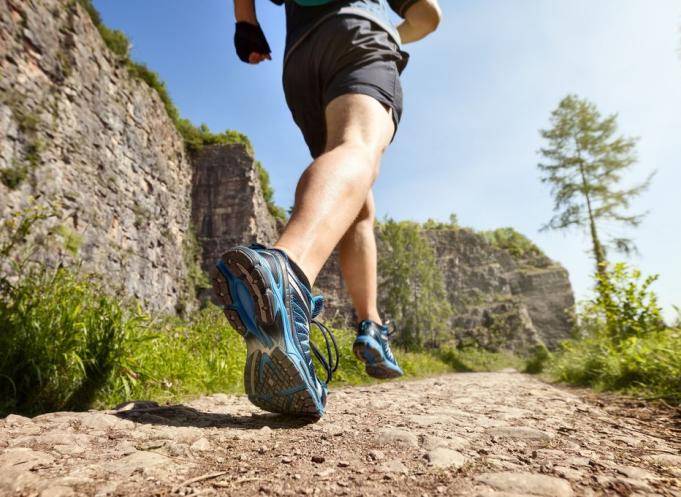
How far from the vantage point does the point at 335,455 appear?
0.84 metres

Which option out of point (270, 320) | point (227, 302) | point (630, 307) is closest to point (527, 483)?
point (270, 320)

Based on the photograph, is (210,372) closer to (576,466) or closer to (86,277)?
(86,277)

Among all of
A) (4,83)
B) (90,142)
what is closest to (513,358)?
(90,142)

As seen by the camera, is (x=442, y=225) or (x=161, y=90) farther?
(x=442, y=225)

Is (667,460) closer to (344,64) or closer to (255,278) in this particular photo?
(255,278)

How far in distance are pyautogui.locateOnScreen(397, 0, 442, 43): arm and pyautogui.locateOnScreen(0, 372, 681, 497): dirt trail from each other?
62.7 inches

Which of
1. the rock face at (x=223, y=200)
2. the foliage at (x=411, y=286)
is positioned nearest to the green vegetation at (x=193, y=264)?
the rock face at (x=223, y=200)

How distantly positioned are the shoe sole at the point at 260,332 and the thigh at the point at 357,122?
53 cm

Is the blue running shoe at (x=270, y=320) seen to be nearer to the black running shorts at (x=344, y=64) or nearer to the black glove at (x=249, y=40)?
the black running shorts at (x=344, y=64)

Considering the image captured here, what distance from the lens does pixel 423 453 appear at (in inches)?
33.1

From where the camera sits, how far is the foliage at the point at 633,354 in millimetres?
2586

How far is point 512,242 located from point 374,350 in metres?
26.5

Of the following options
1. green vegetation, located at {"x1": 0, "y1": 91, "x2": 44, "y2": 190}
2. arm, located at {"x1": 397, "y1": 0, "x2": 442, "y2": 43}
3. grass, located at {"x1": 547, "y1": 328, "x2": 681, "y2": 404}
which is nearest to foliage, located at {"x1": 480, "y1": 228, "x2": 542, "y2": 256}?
grass, located at {"x1": 547, "y1": 328, "x2": 681, "y2": 404}

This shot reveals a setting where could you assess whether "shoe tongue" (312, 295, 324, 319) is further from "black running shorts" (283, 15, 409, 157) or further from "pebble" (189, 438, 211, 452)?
"black running shorts" (283, 15, 409, 157)
